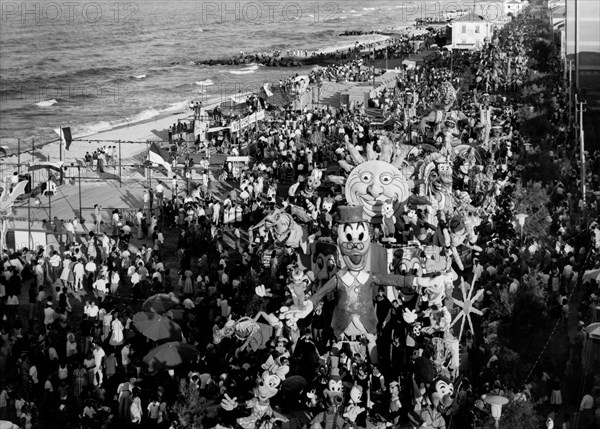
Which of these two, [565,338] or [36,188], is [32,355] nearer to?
[565,338]

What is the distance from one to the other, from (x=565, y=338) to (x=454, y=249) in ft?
8.43

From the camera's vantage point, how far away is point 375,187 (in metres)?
16.0

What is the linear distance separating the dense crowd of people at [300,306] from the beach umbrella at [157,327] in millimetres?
39

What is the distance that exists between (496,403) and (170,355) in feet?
13.2

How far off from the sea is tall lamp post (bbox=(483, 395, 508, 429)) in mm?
29260

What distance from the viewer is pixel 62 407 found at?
38.3 feet

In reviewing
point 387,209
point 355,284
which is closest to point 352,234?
point 355,284

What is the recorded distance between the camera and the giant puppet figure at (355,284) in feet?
37.9

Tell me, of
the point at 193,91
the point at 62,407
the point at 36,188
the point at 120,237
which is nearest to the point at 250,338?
the point at 62,407

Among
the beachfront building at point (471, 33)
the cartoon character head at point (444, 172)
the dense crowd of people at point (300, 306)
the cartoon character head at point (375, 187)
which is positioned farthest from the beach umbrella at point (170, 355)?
the beachfront building at point (471, 33)

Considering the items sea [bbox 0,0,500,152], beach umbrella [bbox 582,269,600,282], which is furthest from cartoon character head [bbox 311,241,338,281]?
sea [bbox 0,0,500,152]

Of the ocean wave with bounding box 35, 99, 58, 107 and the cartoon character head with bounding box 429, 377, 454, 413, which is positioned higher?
the ocean wave with bounding box 35, 99, 58, 107

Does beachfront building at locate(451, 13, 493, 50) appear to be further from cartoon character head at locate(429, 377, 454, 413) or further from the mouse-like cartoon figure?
the mouse-like cartoon figure

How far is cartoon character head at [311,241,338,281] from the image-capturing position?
542 inches
